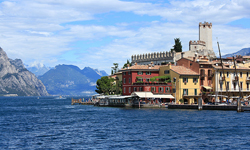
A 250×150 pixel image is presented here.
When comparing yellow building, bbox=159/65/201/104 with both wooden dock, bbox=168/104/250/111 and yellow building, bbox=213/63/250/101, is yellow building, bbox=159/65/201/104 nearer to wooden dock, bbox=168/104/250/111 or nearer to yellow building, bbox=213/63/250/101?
yellow building, bbox=213/63/250/101

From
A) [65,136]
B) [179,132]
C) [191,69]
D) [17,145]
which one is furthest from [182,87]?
[17,145]

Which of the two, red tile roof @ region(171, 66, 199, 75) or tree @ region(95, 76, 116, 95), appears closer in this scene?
red tile roof @ region(171, 66, 199, 75)

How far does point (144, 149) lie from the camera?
4097 centimetres

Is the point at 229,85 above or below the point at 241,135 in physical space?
above

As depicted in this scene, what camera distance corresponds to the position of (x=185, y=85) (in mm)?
99500

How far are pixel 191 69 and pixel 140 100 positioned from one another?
1777cm

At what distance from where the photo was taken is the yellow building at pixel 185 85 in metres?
98.8

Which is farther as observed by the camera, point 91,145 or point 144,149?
Result: point 91,145

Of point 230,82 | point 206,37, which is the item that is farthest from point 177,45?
point 230,82

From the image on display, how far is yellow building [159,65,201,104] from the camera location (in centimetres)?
9881

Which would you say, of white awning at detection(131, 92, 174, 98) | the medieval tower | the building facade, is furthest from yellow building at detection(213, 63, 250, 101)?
the medieval tower

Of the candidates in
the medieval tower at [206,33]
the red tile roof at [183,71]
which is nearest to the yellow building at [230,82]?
the red tile roof at [183,71]

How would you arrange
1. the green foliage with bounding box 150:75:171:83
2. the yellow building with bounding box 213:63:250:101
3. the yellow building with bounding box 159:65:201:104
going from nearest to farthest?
the yellow building with bounding box 159:65:201:104 → the green foliage with bounding box 150:75:171:83 → the yellow building with bounding box 213:63:250:101

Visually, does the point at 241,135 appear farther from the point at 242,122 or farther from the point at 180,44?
the point at 180,44
